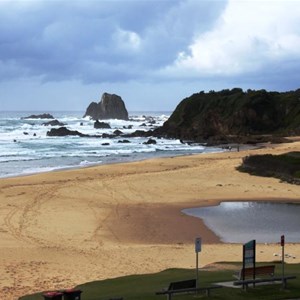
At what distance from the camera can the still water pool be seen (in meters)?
19.4

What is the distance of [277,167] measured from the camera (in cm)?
3441

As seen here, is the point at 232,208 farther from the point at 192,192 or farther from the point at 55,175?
the point at 55,175

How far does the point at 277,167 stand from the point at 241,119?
50349mm

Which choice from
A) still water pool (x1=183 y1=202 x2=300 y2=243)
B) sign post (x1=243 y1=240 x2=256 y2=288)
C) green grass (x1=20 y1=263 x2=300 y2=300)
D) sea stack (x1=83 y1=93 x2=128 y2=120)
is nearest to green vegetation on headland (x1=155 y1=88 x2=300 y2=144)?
still water pool (x1=183 y1=202 x2=300 y2=243)

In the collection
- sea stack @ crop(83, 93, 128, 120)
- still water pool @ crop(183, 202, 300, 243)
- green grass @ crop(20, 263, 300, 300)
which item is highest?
sea stack @ crop(83, 93, 128, 120)

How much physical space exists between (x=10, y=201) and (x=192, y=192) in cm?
951

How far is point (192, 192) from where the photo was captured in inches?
1156

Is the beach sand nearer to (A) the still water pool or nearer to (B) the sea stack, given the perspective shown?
(A) the still water pool

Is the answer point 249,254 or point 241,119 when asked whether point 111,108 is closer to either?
point 241,119

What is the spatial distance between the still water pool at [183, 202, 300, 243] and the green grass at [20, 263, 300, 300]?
5.00 m

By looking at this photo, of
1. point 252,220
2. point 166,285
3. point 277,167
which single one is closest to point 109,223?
point 252,220

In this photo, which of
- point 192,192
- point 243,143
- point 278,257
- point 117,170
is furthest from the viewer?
point 243,143

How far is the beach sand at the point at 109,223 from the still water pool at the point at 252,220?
28.8 inches

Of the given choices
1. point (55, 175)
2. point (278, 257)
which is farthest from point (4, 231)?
point (55, 175)
